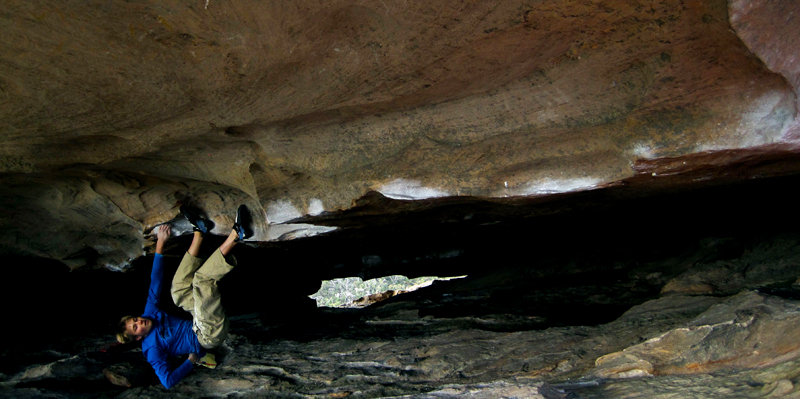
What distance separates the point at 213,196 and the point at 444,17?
2.86m

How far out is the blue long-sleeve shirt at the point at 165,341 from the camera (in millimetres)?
3650

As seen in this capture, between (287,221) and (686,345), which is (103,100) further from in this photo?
(686,345)

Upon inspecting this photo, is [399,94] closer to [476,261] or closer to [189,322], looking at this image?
[189,322]

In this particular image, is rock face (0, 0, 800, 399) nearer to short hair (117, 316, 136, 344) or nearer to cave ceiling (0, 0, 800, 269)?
cave ceiling (0, 0, 800, 269)

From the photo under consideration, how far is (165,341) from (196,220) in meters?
1.01

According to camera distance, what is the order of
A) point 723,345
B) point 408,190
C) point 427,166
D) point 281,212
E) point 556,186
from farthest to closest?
point 281,212, point 408,190, point 427,166, point 556,186, point 723,345

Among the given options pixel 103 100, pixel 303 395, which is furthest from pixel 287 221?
pixel 103 100

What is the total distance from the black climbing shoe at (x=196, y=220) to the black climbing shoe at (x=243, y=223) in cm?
33

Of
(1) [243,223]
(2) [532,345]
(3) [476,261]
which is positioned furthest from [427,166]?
(3) [476,261]

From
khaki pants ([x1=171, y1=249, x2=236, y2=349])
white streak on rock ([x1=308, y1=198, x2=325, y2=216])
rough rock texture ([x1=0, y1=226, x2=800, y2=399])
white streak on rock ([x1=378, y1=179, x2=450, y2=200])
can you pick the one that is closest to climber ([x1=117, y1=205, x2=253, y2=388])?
khaki pants ([x1=171, y1=249, x2=236, y2=349])

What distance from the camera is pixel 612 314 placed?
14.1 feet

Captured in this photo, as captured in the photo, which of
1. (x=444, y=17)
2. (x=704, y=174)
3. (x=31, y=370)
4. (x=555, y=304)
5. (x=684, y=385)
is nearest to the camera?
(x=684, y=385)

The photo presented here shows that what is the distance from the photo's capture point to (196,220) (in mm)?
4359

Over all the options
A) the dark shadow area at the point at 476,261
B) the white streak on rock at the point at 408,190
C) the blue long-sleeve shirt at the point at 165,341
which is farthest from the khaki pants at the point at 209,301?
the white streak on rock at the point at 408,190
